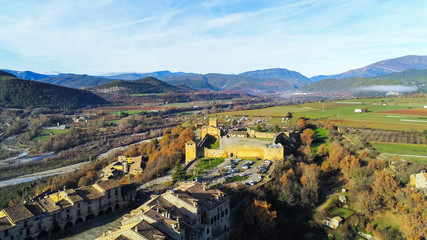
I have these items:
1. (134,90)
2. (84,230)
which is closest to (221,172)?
(84,230)

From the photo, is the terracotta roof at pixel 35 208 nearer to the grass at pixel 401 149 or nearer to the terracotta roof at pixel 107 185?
the terracotta roof at pixel 107 185

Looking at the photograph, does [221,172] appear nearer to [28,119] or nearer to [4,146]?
[4,146]

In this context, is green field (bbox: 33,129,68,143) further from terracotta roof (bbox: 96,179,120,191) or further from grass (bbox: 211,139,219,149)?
terracotta roof (bbox: 96,179,120,191)

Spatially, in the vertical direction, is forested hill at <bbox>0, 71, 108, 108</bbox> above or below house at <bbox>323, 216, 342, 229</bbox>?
above

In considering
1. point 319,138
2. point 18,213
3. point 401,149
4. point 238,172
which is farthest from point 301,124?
point 18,213

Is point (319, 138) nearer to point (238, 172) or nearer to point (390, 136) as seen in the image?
point (390, 136)

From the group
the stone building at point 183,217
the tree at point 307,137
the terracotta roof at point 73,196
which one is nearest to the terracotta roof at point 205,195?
the stone building at point 183,217

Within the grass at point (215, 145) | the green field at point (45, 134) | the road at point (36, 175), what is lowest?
the road at point (36, 175)

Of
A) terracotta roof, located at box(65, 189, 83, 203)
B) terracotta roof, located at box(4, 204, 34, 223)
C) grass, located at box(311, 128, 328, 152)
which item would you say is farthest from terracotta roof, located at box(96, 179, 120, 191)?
grass, located at box(311, 128, 328, 152)
